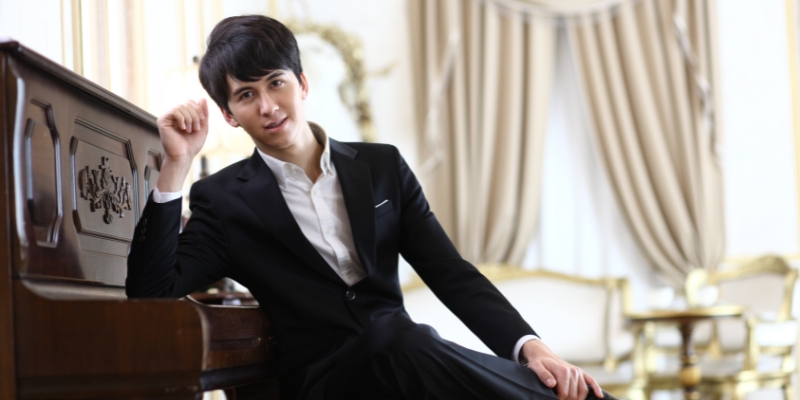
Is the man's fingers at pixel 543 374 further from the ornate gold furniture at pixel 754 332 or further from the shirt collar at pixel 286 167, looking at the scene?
the ornate gold furniture at pixel 754 332

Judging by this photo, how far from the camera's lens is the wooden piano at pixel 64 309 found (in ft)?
4.33

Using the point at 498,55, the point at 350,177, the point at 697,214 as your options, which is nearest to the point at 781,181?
the point at 697,214

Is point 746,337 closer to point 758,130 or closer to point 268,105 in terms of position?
point 758,130

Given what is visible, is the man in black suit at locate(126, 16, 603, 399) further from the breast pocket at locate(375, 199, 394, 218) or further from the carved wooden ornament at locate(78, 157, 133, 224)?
the carved wooden ornament at locate(78, 157, 133, 224)

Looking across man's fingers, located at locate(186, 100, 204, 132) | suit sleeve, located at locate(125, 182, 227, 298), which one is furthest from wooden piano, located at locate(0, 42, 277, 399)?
man's fingers, located at locate(186, 100, 204, 132)

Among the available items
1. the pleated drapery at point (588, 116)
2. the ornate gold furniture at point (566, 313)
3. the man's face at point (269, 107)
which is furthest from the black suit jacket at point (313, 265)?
the pleated drapery at point (588, 116)

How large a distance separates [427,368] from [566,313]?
3.63 m

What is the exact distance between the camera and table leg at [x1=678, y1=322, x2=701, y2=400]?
442cm

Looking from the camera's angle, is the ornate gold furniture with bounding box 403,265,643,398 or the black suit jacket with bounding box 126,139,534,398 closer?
the black suit jacket with bounding box 126,139,534,398

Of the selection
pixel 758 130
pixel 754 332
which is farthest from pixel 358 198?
pixel 758 130

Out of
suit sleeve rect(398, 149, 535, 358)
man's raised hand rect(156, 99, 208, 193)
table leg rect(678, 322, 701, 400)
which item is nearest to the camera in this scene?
man's raised hand rect(156, 99, 208, 193)

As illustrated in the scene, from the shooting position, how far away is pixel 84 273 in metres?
1.68

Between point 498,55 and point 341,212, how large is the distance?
3975 mm

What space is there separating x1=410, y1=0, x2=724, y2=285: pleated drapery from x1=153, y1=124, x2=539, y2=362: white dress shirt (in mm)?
3631
